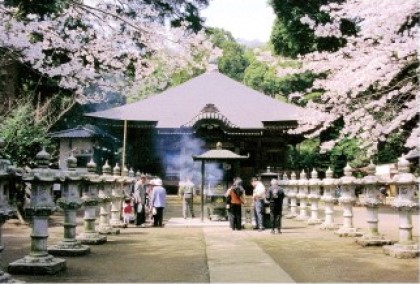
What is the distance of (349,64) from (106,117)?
63.4ft

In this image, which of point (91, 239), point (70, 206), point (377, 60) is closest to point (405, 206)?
point (377, 60)

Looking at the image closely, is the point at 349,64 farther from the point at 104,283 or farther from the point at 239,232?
the point at 104,283

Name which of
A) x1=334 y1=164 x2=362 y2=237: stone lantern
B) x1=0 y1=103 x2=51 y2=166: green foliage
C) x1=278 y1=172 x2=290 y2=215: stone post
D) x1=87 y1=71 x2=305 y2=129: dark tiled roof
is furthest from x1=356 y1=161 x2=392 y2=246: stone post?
x1=87 y1=71 x2=305 y2=129: dark tiled roof

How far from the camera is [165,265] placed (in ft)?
28.5

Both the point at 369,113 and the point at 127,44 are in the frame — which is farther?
the point at 127,44

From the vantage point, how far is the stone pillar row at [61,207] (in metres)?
7.45

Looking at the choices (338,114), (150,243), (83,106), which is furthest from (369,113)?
(83,106)

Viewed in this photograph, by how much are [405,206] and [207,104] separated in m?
19.1

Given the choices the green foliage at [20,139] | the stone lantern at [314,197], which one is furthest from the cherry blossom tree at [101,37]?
the stone lantern at [314,197]

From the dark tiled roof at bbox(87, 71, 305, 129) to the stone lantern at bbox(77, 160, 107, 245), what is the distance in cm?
1578

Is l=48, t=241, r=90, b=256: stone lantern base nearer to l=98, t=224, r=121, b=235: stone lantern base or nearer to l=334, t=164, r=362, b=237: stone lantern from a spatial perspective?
l=98, t=224, r=121, b=235: stone lantern base

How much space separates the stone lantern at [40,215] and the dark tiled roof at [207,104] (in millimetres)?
19499

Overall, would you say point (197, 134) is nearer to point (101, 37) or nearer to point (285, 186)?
point (285, 186)

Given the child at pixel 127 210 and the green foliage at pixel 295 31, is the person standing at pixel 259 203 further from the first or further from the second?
the green foliage at pixel 295 31
